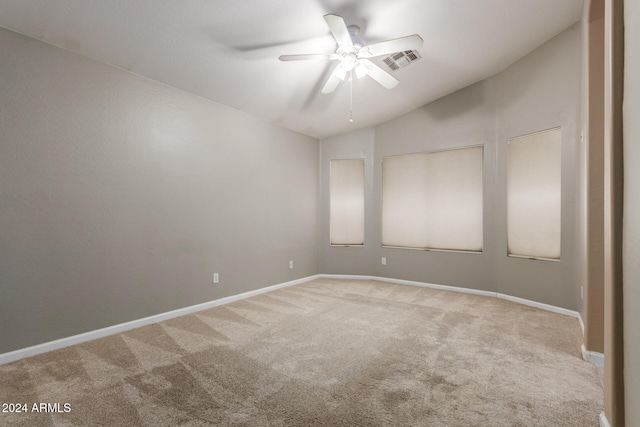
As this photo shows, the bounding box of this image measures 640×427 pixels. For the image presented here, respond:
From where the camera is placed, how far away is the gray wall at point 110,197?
2.55 meters

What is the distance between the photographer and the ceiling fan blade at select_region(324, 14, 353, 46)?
2.27 m

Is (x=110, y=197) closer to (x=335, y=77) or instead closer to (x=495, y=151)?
(x=335, y=77)

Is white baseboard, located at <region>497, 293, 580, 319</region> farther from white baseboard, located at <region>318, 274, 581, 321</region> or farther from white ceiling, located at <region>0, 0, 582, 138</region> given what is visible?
white ceiling, located at <region>0, 0, 582, 138</region>

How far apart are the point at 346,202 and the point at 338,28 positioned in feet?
12.2

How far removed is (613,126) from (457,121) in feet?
12.0

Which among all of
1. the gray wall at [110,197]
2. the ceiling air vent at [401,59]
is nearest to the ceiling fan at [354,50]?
the ceiling air vent at [401,59]

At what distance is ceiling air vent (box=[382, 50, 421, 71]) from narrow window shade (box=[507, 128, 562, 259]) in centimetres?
194

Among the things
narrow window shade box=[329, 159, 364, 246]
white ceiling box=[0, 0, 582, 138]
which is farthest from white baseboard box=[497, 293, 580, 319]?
white ceiling box=[0, 0, 582, 138]

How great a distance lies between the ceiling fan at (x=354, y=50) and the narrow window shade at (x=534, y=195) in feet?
7.51

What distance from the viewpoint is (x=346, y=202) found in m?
5.89

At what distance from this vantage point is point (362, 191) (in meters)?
5.81

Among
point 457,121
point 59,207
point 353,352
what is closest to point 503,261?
point 457,121

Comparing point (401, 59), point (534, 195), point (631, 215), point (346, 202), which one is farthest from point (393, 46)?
point (346, 202)

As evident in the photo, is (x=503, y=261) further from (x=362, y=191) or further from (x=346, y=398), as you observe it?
(x=346, y=398)
